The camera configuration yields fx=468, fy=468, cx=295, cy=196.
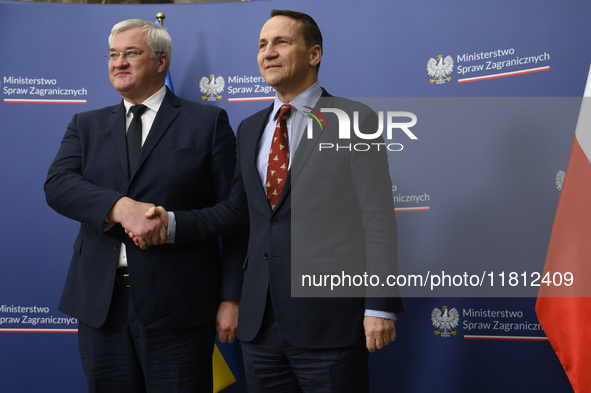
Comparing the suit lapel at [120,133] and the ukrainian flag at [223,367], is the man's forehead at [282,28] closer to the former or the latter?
the suit lapel at [120,133]

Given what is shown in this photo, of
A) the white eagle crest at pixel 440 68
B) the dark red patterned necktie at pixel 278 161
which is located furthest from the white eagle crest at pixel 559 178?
the dark red patterned necktie at pixel 278 161

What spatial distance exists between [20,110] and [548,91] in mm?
2811

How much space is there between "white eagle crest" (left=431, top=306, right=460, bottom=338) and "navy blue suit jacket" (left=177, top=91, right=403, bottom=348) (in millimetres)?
1052

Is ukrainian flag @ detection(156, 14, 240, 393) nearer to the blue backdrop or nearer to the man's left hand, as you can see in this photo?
the blue backdrop

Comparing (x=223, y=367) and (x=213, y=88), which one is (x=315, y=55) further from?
(x=223, y=367)

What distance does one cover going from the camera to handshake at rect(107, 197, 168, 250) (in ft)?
5.09

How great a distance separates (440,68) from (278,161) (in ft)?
4.26

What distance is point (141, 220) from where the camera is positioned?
5.12ft

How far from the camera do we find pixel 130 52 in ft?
6.02

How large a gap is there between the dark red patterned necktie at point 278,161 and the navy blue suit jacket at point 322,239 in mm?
34

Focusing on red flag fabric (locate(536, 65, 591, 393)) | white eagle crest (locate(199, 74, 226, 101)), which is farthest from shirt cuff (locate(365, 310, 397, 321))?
white eagle crest (locate(199, 74, 226, 101))

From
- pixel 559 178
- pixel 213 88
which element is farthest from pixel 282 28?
pixel 559 178

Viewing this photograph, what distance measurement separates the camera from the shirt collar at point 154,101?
186 cm

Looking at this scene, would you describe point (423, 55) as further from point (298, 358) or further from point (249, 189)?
point (298, 358)
